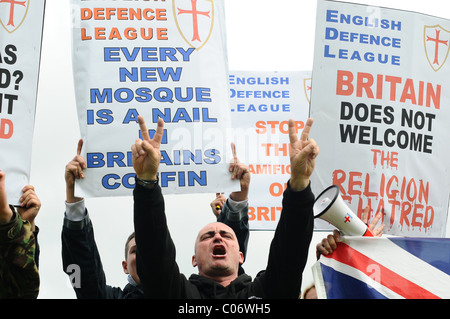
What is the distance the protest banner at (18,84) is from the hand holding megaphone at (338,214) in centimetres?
220

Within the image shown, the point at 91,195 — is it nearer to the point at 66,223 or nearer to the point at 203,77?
the point at 66,223

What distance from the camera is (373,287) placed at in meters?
5.54

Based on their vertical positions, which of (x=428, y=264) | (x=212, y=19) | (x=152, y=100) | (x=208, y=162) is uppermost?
(x=212, y=19)

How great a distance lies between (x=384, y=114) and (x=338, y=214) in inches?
71.0

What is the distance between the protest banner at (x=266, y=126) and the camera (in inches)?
369

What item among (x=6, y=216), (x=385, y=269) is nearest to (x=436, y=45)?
(x=385, y=269)

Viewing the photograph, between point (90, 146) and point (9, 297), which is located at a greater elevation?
point (90, 146)

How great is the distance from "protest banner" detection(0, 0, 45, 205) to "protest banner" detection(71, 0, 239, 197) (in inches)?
12.9

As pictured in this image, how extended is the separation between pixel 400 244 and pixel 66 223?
2.49m

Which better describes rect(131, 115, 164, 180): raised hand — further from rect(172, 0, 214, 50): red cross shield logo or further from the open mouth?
rect(172, 0, 214, 50): red cross shield logo

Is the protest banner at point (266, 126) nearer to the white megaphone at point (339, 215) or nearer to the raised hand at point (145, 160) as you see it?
the white megaphone at point (339, 215)

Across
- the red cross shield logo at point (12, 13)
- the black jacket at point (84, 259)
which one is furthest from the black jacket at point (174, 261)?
the red cross shield logo at point (12, 13)
